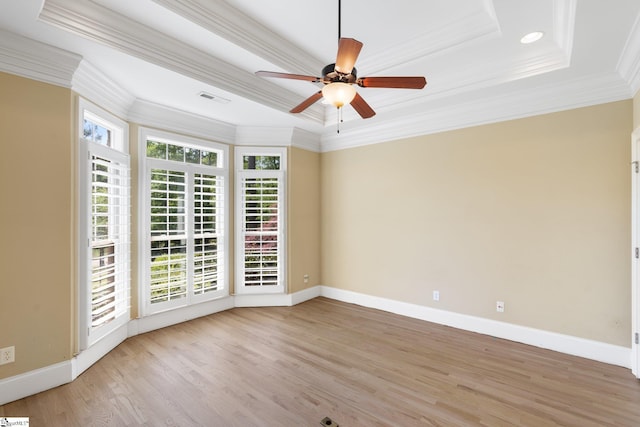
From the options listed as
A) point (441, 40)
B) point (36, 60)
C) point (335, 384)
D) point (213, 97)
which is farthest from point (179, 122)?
point (335, 384)

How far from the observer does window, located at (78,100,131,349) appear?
106 inches

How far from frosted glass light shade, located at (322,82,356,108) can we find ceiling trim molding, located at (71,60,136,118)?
220 centimetres

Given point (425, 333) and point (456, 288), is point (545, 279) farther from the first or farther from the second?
point (425, 333)

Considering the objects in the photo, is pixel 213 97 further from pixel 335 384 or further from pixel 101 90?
pixel 335 384

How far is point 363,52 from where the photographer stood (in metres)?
3.07

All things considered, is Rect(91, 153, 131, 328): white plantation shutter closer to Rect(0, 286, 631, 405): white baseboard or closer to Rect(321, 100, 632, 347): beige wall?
Rect(0, 286, 631, 405): white baseboard

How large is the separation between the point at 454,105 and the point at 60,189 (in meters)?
4.18

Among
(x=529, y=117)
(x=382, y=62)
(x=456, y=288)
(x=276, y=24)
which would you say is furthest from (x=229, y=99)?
(x=456, y=288)

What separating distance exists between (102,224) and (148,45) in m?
1.77

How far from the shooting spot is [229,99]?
3391 millimetres

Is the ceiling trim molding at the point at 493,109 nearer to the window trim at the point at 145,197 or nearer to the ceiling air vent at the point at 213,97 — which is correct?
the ceiling air vent at the point at 213,97

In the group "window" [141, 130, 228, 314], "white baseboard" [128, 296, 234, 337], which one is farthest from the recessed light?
"white baseboard" [128, 296, 234, 337]

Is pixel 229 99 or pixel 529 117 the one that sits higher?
pixel 229 99

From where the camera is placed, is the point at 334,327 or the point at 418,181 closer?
the point at 334,327
